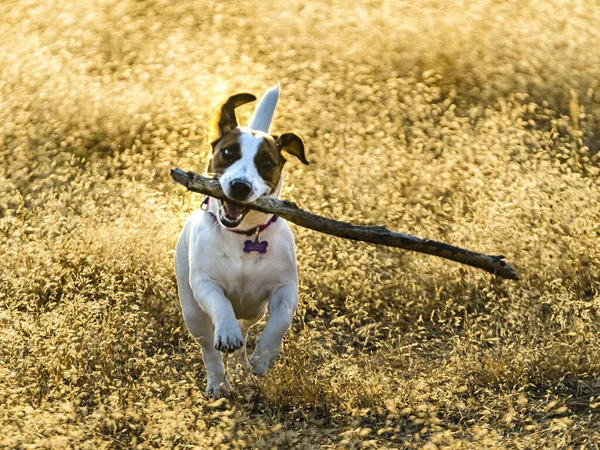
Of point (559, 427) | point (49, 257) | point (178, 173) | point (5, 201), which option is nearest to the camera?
point (559, 427)

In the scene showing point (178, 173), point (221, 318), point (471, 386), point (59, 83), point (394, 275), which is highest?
point (178, 173)

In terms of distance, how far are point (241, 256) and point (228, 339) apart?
51 centimetres

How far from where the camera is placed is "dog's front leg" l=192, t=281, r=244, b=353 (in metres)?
4.24

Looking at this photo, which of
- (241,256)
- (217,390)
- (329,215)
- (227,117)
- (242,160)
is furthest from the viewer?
(329,215)

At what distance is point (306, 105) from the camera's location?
8.38m

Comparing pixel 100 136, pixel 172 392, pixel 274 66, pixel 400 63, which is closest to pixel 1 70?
pixel 100 136

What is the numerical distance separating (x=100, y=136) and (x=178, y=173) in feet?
13.9

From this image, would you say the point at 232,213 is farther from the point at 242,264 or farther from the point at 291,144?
the point at 291,144

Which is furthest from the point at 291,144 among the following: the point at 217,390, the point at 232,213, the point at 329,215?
the point at 329,215

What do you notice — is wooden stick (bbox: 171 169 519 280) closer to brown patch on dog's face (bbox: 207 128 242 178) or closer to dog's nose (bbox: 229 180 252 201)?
dog's nose (bbox: 229 180 252 201)

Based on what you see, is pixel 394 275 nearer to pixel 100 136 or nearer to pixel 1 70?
pixel 100 136

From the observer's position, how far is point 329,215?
6.82 metres

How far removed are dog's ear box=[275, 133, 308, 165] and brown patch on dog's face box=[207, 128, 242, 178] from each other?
→ 0.69 ft

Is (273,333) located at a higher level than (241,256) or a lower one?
lower
